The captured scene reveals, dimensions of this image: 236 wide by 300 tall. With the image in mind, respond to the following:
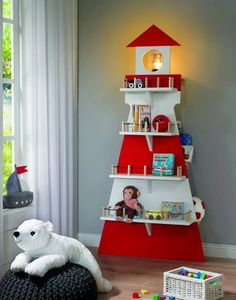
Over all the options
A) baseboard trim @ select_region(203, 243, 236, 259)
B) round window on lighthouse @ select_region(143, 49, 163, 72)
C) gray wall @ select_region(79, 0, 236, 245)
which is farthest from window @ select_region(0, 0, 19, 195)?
baseboard trim @ select_region(203, 243, 236, 259)

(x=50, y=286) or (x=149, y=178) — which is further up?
(x=149, y=178)

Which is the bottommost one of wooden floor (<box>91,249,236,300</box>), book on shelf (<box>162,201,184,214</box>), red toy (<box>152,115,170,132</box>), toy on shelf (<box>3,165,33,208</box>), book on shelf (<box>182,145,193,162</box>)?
wooden floor (<box>91,249,236,300</box>)

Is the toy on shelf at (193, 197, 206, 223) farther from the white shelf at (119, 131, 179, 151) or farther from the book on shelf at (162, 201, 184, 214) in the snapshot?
the white shelf at (119, 131, 179, 151)

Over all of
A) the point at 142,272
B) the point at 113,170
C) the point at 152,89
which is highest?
the point at 152,89

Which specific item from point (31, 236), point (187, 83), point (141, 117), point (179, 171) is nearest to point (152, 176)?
point (179, 171)

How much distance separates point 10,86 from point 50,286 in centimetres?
145

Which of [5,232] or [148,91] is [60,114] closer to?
[148,91]

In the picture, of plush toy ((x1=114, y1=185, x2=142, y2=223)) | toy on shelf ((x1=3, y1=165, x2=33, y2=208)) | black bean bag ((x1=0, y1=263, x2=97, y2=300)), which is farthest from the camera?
plush toy ((x1=114, y1=185, x2=142, y2=223))

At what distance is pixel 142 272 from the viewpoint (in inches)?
145

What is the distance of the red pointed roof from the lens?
390 centimetres

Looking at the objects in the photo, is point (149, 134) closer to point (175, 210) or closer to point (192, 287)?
point (175, 210)

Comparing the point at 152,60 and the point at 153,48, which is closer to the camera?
the point at 153,48

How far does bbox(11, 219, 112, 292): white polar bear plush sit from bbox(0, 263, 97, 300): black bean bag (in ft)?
0.13

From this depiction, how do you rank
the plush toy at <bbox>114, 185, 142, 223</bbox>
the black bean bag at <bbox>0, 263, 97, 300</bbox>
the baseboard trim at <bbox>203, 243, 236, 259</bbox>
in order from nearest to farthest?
the black bean bag at <bbox>0, 263, 97, 300</bbox>, the plush toy at <bbox>114, 185, 142, 223</bbox>, the baseboard trim at <bbox>203, 243, 236, 259</bbox>
